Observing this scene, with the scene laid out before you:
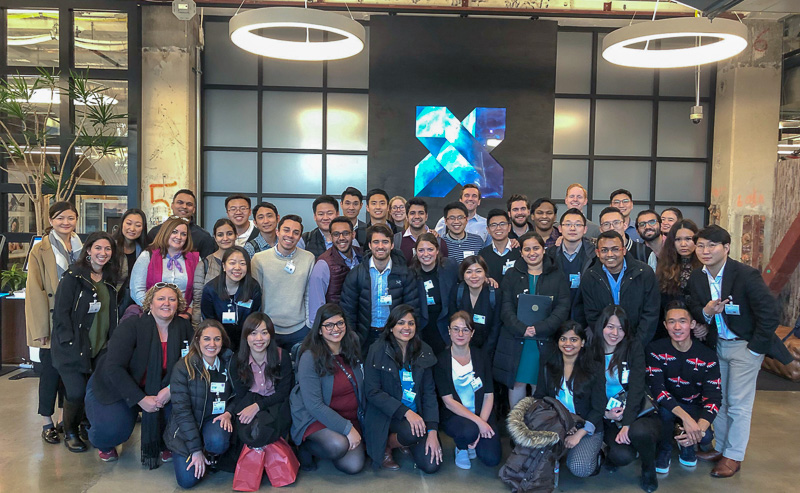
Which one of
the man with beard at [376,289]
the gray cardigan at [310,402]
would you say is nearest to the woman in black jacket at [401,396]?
the gray cardigan at [310,402]

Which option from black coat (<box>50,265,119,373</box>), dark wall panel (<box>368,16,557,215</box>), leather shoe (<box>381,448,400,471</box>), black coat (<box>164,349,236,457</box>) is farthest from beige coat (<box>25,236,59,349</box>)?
dark wall panel (<box>368,16,557,215</box>)

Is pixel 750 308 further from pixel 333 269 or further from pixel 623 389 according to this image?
pixel 333 269

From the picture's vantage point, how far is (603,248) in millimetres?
3807

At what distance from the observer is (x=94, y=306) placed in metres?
3.87

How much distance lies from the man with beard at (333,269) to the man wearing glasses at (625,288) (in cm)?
179

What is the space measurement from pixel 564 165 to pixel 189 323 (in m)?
6.66

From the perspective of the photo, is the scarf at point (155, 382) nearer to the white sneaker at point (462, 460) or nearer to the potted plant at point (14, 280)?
the white sneaker at point (462, 460)

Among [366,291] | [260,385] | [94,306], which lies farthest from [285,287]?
[94,306]

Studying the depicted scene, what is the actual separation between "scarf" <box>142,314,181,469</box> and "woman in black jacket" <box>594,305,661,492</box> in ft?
9.18

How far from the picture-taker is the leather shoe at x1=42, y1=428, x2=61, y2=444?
3.95m

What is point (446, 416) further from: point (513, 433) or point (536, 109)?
point (536, 109)

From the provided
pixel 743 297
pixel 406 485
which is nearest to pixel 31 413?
pixel 406 485

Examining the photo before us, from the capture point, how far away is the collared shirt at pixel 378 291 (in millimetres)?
3949

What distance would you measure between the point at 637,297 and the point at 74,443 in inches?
160
